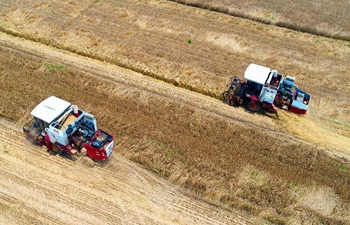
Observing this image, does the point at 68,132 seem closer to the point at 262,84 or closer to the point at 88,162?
the point at 88,162

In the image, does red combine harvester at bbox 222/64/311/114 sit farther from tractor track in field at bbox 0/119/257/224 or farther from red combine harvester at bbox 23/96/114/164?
red combine harvester at bbox 23/96/114/164

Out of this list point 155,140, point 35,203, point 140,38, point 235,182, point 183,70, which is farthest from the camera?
point 140,38

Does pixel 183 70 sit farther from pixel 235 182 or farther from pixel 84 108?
pixel 235 182

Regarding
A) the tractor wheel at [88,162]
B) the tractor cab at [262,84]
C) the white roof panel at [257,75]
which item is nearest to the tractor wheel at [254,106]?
the tractor cab at [262,84]

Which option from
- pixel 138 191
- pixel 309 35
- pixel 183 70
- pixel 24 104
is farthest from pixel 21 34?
pixel 309 35

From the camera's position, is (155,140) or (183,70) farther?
(183,70)

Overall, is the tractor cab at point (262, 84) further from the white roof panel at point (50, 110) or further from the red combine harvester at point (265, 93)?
the white roof panel at point (50, 110)
